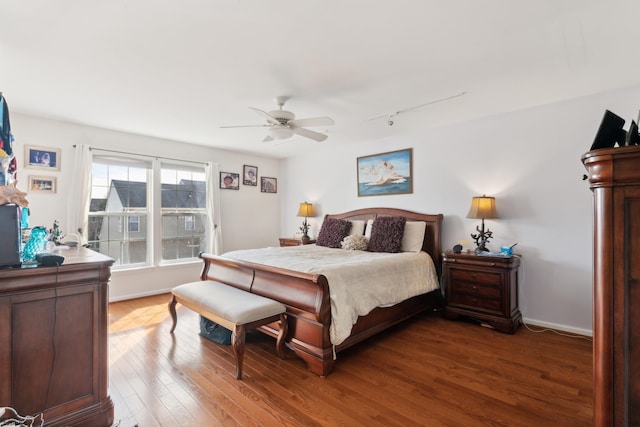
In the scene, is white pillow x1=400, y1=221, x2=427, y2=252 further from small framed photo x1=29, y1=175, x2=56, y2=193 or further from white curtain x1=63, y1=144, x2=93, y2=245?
small framed photo x1=29, y1=175, x2=56, y2=193

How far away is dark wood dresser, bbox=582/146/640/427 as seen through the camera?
2.59 ft

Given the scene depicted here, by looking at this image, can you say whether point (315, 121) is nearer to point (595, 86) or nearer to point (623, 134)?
point (623, 134)

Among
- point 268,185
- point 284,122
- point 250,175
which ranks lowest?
point 268,185

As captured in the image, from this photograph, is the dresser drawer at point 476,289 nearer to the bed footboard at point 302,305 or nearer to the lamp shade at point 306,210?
the bed footboard at point 302,305

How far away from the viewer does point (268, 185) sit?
6.21 m

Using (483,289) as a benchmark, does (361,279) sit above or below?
above

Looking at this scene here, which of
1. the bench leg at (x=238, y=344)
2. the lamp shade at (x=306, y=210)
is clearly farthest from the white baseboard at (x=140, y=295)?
the bench leg at (x=238, y=344)

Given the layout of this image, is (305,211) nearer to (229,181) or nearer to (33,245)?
(229,181)

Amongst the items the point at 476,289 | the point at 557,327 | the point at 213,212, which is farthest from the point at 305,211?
the point at 557,327

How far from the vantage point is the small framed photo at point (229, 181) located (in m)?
5.45

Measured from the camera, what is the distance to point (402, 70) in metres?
2.55

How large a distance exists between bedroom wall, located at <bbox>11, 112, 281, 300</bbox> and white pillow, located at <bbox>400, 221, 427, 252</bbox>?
10.1 feet

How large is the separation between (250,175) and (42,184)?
3031mm

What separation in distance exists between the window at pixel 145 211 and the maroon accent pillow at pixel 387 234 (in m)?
3.05
